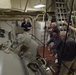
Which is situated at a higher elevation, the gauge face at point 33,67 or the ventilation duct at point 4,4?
the ventilation duct at point 4,4

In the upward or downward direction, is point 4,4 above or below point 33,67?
above

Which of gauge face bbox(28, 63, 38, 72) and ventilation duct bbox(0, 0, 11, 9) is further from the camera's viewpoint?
ventilation duct bbox(0, 0, 11, 9)

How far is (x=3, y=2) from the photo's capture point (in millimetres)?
4145

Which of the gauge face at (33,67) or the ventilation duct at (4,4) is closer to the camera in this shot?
the gauge face at (33,67)

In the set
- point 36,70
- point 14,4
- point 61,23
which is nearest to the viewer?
point 36,70

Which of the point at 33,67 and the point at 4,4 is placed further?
the point at 4,4

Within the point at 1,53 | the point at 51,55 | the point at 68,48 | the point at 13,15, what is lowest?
the point at 51,55

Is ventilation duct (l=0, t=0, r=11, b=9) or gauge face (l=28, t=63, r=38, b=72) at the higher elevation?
ventilation duct (l=0, t=0, r=11, b=9)

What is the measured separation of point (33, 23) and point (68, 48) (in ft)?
13.8

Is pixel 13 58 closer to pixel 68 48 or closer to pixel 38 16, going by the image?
pixel 68 48

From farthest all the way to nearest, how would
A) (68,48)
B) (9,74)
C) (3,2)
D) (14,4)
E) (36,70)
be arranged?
(14,4) → (3,2) → (68,48) → (36,70) → (9,74)

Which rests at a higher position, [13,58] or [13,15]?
[13,15]

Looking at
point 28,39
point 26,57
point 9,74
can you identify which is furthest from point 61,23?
point 9,74

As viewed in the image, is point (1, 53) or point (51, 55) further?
point (51, 55)
